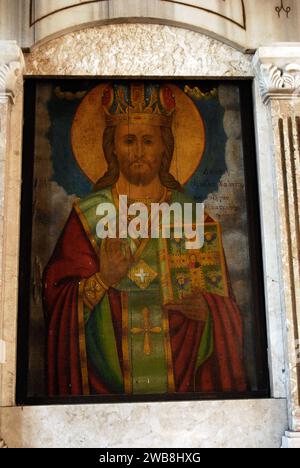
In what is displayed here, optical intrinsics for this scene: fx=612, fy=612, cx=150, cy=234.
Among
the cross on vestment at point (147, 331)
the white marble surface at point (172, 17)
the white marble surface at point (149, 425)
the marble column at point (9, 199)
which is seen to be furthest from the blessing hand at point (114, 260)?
the white marble surface at point (172, 17)

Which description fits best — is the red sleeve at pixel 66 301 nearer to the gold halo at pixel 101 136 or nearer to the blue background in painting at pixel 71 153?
the blue background in painting at pixel 71 153

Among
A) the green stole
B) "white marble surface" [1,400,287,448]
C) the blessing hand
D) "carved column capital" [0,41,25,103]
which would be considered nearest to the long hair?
the green stole

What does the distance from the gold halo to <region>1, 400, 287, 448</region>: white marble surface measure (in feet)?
5.40

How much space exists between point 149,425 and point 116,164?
1.88 m

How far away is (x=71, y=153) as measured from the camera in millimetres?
4574

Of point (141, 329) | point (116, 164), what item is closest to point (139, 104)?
point (116, 164)

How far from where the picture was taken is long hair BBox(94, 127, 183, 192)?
4547 millimetres

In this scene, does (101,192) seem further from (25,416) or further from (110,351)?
(25,416)

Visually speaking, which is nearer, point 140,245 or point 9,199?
point 9,199

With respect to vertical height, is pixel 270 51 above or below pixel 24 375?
above

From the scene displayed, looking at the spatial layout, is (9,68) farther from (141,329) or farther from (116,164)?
(141,329)

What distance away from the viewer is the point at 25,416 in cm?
400

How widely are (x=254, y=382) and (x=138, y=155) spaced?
1.85 metres
